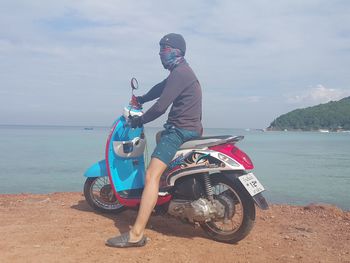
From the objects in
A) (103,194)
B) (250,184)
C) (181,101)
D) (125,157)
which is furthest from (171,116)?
(103,194)

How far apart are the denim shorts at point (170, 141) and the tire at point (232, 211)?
0.52m

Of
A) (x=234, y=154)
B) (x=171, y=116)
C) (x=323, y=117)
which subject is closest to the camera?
(x=234, y=154)

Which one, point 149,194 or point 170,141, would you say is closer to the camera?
point 149,194

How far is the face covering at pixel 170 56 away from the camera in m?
4.89

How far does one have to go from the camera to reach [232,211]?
4.75m

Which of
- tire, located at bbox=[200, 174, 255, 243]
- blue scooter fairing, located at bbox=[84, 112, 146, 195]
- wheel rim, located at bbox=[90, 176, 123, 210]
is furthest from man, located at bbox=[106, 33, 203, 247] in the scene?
wheel rim, located at bbox=[90, 176, 123, 210]

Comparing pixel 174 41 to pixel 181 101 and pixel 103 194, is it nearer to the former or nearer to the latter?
pixel 181 101

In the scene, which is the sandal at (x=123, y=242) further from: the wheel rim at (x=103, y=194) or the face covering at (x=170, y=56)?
the face covering at (x=170, y=56)

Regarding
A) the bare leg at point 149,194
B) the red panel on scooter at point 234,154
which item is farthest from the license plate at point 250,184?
the bare leg at point 149,194

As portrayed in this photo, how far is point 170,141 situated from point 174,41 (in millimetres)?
1104

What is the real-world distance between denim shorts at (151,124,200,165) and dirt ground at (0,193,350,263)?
0.91m

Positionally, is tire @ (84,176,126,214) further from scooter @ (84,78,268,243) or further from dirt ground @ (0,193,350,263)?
scooter @ (84,78,268,243)

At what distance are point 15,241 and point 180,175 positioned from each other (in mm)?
1861

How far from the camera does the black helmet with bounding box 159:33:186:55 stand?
4.88m
